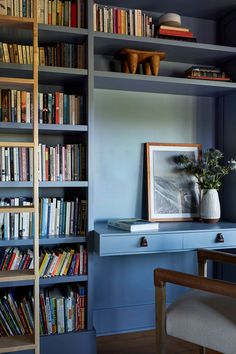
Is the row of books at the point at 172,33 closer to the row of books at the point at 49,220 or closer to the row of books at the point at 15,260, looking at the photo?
the row of books at the point at 49,220

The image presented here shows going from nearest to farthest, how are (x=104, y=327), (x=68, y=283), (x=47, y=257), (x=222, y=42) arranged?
(x=47, y=257) → (x=68, y=283) → (x=104, y=327) → (x=222, y=42)

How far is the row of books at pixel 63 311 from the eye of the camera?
6.92 ft

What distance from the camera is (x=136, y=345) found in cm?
229

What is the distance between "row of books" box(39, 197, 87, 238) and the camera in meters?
2.13

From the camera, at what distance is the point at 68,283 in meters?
2.29

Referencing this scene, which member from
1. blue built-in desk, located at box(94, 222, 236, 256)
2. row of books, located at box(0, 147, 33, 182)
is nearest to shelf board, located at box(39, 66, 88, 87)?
row of books, located at box(0, 147, 33, 182)

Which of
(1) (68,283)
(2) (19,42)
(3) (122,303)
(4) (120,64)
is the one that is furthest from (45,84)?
(3) (122,303)

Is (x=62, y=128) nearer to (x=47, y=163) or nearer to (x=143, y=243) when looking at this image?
(x=47, y=163)

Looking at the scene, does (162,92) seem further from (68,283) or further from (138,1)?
(68,283)

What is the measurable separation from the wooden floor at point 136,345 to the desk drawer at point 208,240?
0.66m

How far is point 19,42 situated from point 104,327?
197 centimetres

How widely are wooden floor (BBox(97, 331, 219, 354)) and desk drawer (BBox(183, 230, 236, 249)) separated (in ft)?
2.17

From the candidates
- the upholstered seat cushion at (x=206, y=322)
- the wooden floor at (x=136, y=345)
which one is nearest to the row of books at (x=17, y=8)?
the upholstered seat cushion at (x=206, y=322)

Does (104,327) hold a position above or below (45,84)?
below
